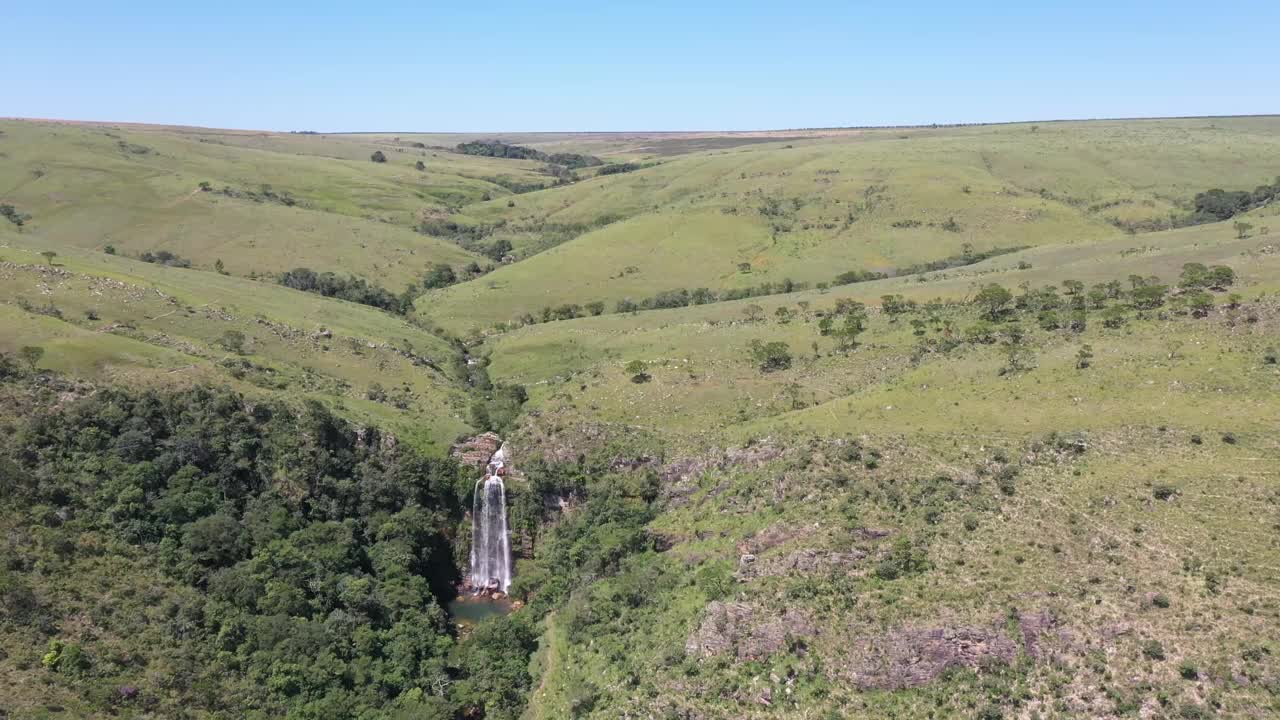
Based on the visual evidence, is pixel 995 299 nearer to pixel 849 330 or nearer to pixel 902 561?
pixel 849 330

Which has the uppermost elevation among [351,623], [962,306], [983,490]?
[962,306]

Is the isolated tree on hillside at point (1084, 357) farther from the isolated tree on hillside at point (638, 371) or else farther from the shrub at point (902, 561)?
the isolated tree on hillside at point (638, 371)

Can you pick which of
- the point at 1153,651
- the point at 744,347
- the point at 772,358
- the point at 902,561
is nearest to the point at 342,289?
the point at 744,347

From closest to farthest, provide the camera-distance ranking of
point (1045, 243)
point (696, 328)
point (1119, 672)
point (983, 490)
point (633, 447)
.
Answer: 1. point (1119, 672)
2. point (983, 490)
3. point (633, 447)
4. point (696, 328)
5. point (1045, 243)

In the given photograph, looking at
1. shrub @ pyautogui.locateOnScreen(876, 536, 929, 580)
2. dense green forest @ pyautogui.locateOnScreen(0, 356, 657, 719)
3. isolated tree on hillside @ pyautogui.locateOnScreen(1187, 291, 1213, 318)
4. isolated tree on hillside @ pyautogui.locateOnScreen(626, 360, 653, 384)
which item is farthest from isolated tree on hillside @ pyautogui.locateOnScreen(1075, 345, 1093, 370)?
isolated tree on hillside @ pyautogui.locateOnScreen(626, 360, 653, 384)

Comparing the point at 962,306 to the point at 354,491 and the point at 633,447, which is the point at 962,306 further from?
the point at 354,491

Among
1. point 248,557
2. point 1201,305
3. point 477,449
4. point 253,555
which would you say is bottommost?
point 248,557

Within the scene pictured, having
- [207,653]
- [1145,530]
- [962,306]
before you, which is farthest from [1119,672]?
[962,306]

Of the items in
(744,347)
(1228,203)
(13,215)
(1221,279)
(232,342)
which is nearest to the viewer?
(1221,279)
